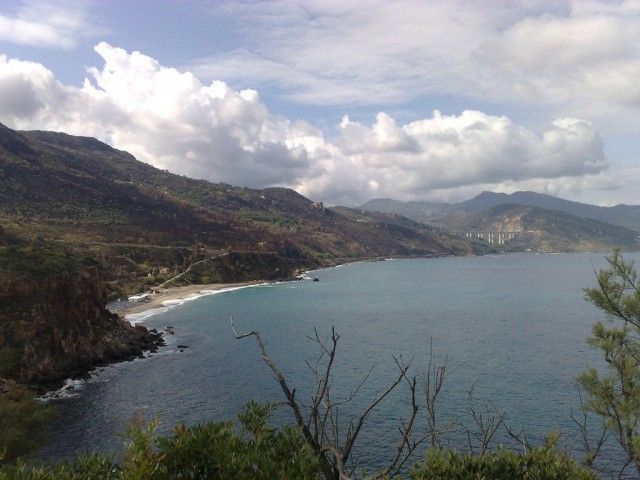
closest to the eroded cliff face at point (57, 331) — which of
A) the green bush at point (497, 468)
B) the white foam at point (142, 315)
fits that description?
the white foam at point (142, 315)

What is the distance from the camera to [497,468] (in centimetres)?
1722

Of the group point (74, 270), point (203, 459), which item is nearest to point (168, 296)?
point (74, 270)

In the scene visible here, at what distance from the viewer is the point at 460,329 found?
9706cm

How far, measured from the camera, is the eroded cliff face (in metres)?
60.6

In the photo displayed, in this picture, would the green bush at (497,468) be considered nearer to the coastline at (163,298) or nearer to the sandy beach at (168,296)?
the coastline at (163,298)

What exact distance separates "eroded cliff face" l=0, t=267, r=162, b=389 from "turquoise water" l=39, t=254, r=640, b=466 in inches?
195

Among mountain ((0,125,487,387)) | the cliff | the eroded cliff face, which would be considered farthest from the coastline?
the eroded cliff face

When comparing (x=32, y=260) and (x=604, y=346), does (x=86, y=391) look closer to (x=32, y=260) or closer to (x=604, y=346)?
(x=32, y=260)

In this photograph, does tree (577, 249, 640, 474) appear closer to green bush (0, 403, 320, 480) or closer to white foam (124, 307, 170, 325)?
green bush (0, 403, 320, 480)

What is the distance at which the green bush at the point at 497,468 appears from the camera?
16.2 meters

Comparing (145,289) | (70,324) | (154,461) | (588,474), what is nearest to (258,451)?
(154,461)

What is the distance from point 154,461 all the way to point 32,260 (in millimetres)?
77560

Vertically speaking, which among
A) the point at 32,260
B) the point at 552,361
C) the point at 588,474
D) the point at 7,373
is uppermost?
the point at 32,260

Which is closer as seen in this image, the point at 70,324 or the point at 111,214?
the point at 70,324
